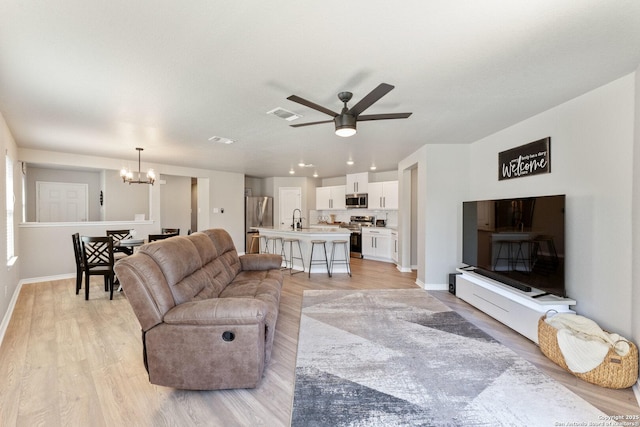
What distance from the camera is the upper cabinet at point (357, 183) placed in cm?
764

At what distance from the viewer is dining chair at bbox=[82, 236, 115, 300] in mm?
4012

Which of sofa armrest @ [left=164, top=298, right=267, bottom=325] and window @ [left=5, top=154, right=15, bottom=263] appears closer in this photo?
sofa armrest @ [left=164, top=298, right=267, bottom=325]

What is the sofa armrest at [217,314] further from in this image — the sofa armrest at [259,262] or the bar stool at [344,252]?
the bar stool at [344,252]

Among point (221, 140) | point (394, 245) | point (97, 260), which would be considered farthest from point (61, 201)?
point (394, 245)

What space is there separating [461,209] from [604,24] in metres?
3.16

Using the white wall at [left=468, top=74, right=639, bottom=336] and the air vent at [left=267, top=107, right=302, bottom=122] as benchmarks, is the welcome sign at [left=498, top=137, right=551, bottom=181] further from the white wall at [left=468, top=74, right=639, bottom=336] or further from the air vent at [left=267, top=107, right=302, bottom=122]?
the air vent at [left=267, top=107, right=302, bottom=122]

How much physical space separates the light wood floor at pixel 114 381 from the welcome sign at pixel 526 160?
1857 mm

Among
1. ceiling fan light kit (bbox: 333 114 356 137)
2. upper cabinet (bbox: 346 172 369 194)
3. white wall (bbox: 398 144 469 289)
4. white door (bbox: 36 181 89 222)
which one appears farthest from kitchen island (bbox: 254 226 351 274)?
white door (bbox: 36 181 89 222)

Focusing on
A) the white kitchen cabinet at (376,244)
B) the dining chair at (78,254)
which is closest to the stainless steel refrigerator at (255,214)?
the white kitchen cabinet at (376,244)

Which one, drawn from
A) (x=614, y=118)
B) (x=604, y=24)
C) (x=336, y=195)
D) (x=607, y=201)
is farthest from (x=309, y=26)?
(x=336, y=195)

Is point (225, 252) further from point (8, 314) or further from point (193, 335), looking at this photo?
point (8, 314)

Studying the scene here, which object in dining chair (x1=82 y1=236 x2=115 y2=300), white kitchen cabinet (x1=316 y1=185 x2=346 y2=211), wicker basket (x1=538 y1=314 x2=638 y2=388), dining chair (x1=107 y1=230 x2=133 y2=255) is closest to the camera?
wicker basket (x1=538 y1=314 x2=638 y2=388)

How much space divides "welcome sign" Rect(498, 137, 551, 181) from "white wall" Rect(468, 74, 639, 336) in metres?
0.07

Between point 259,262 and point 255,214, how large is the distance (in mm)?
4804
